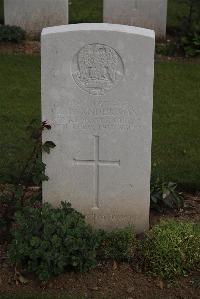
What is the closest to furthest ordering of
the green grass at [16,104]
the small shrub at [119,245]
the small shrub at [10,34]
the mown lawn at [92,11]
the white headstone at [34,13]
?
1. the small shrub at [119,245]
2. the green grass at [16,104]
3. the small shrub at [10,34]
4. the white headstone at [34,13]
5. the mown lawn at [92,11]

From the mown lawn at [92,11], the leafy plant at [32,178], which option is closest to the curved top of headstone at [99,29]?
the leafy plant at [32,178]

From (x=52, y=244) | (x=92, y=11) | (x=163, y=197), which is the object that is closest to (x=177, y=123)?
(x=163, y=197)

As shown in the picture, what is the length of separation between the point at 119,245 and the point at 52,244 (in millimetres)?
652

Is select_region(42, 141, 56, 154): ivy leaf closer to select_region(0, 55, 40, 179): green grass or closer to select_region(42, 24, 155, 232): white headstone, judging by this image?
select_region(42, 24, 155, 232): white headstone

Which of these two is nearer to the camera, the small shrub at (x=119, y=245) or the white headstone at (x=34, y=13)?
the small shrub at (x=119, y=245)

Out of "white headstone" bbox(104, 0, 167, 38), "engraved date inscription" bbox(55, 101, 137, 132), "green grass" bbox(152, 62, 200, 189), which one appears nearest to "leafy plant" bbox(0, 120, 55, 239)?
"engraved date inscription" bbox(55, 101, 137, 132)

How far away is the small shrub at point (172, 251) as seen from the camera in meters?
5.23

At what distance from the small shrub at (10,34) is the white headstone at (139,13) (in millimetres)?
1635

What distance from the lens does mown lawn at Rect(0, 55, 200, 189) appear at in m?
7.27

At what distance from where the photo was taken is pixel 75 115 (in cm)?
539

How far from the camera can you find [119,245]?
5398mm

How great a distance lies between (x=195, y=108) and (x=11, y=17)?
4.41 meters

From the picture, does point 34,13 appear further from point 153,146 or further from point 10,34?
point 153,146

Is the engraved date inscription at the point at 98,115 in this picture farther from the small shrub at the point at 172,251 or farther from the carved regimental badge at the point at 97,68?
the small shrub at the point at 172,251
